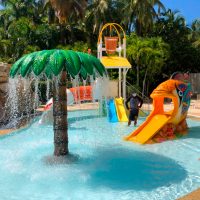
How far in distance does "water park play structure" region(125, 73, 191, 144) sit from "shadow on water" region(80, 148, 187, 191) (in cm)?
166

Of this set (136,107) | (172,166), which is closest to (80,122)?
Answer: (136,107)

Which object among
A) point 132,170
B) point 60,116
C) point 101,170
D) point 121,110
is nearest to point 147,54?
point 121,110

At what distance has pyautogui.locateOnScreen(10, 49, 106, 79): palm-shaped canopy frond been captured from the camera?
570 centimetres

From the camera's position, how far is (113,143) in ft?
30.7

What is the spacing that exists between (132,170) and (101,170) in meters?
0.61

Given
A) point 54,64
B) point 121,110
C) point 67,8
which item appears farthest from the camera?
point 67,8

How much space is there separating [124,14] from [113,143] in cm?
2351

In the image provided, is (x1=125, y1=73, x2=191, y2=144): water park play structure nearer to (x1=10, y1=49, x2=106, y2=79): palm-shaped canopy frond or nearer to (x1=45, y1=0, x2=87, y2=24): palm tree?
(x1=10, y1=49, x2=106, y2=79): palm-shaped canopy frond

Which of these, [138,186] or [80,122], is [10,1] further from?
[138,186]

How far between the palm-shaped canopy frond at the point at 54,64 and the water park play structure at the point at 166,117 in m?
4.09

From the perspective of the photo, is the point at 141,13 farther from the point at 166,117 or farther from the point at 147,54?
the point at 166,117

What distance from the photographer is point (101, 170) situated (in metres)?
6.59

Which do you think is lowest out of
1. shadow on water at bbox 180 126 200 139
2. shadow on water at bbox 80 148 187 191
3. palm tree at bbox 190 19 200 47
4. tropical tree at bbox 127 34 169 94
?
shadow on water at bbox 80 148 187 191

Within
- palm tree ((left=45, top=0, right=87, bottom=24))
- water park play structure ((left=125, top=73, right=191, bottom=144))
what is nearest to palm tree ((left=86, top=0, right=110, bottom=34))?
palm tree ((left=45, top=0, right=87, bottom=24))
